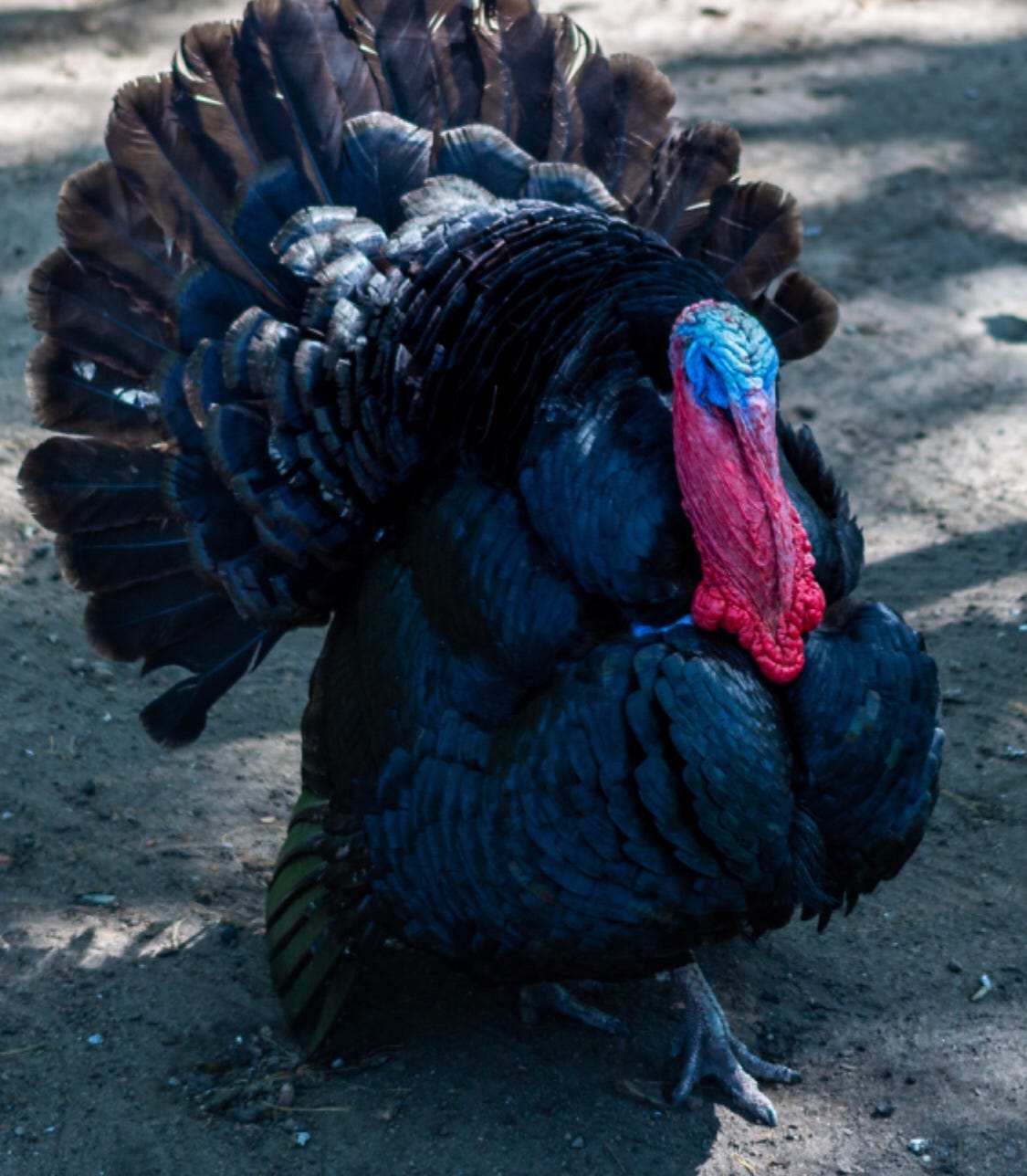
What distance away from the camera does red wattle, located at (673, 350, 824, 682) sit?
3447 millimetres

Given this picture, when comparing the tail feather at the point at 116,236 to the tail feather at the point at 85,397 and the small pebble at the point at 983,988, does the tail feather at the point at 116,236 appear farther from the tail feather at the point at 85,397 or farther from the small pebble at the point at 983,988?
the small pebble at the point at 983,988

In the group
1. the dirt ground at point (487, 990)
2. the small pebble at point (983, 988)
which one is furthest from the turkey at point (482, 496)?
the small pebble at point (983, 988)

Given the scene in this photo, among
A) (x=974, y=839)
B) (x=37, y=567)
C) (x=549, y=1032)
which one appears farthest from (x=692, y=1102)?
(x=37, y=567)

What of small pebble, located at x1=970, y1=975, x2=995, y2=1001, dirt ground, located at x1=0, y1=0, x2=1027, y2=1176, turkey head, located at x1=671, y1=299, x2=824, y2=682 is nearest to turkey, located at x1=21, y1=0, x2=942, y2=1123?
turkey head, located at x1=671, y1=299, x2=824, y2=682

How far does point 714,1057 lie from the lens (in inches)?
159

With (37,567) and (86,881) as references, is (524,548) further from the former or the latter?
(37,567)

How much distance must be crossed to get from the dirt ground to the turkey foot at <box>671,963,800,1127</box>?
56mm

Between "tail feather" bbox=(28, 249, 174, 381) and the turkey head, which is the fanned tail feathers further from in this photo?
the turkey head

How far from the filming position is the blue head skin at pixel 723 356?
3482 mm

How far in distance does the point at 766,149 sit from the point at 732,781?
6684 mm

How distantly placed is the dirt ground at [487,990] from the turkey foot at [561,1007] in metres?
0.04

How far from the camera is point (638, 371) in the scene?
383 centimetres

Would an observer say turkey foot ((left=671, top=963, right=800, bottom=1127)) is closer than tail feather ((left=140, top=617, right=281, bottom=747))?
Yes

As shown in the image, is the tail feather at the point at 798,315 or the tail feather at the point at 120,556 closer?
the tail feather at the point at 120,556
